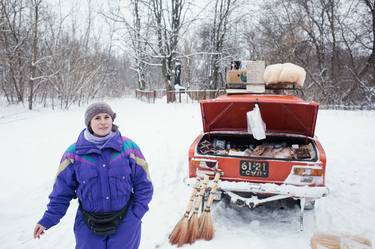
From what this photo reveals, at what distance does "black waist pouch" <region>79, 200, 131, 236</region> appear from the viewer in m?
2.41

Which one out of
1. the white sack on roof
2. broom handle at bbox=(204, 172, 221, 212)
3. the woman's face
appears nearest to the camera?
the woman's face

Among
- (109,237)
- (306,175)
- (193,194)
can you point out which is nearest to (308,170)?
(306,175)

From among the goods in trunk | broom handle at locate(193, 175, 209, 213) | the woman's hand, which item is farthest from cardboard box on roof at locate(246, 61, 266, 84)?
the woman's hand

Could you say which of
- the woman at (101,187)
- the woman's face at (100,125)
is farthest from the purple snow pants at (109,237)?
the woman's face at (100,125)

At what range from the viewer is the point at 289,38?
84.2 ft

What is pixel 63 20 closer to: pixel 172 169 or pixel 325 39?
pixel 172 169

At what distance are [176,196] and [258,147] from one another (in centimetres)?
175

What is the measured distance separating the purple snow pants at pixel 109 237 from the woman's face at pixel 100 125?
689 mm

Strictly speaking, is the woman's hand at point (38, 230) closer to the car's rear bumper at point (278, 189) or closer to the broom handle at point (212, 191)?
the broom handle at point (212, 191)

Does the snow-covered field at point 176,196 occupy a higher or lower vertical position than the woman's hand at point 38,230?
lower

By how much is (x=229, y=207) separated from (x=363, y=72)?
21.8 meters

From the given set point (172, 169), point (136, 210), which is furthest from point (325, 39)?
point (136, 210)

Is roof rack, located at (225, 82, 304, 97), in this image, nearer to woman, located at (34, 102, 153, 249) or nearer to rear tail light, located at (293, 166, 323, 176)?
rear tail light, located at (293, 166, 323, 176)

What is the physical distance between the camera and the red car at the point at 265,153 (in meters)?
4.15
